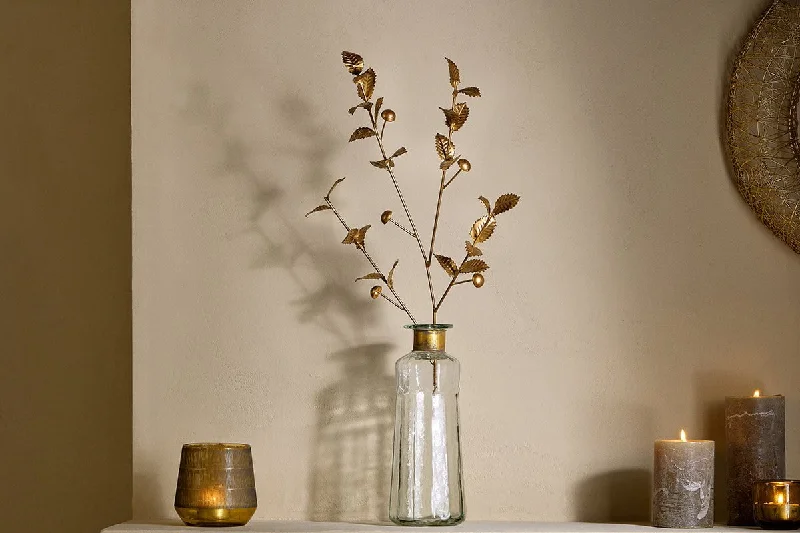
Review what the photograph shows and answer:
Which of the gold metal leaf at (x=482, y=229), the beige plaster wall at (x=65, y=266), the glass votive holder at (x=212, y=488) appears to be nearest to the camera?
the glass votive holder at (x=212, y=488)

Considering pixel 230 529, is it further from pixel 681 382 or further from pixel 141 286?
pixel 681 382

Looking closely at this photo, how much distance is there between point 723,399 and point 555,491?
0.30m

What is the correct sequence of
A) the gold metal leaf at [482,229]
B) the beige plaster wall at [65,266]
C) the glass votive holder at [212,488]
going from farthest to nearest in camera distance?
the beige plaster wall at [65,266] → the gold metal leaf at [482,229] → the glass votive holder at [212,488]

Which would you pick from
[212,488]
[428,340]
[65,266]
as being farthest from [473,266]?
[65,266]

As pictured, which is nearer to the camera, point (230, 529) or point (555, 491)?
point (230, 529)

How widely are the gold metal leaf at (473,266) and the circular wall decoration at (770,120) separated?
1.48 feet

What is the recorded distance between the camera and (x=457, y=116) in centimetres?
141

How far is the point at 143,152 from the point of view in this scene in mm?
1515

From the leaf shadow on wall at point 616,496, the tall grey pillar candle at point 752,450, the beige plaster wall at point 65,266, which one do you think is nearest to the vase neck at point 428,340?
the leaf shadow on wall at point 616,496

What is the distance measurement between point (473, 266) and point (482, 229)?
0.06 m

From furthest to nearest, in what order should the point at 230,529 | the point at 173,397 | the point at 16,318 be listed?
1. the point at 16,318
2. the point at 173,397
3. the point at 230,529

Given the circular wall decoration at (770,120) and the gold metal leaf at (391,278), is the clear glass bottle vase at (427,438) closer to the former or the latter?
the gold metal leaf at (391,278)

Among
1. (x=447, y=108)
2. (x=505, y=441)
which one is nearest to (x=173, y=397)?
(x=505, y=441)

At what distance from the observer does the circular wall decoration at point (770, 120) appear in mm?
1512
